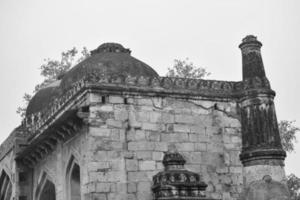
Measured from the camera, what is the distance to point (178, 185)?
793 cm

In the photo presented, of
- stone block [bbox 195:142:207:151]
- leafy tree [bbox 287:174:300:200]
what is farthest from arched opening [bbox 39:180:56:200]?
leafy tree [bbox 287:174:300:200]

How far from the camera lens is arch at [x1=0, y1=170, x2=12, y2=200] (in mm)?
12107

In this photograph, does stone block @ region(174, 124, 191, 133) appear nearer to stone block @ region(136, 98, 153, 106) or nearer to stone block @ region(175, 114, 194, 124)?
stone block @ region(175, 114, 194, 124)

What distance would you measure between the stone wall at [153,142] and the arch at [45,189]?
2519mm

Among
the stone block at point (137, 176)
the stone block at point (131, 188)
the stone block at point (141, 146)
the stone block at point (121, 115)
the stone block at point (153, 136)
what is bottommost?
the stone block at point (131, 188)

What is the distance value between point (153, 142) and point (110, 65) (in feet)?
6.13

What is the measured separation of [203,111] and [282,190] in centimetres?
274

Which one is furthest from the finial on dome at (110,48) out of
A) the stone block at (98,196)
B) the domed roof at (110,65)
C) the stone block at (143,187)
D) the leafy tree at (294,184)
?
the leafy tree at (294,184)

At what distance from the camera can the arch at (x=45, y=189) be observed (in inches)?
425

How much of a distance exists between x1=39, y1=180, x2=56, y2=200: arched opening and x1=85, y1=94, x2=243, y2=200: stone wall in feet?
8.74

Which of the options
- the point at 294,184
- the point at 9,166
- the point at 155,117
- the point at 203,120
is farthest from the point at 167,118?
the point at 294,184

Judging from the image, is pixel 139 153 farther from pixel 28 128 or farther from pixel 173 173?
pixel 28 128

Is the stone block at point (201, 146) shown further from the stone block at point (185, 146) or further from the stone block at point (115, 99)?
the stone block at point (115, 99)

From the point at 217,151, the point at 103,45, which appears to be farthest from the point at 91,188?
the point at 103,45
